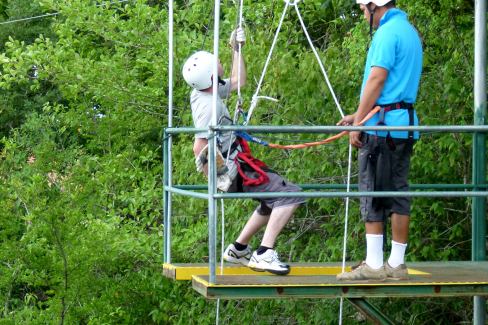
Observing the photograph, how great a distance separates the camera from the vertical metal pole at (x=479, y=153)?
9.05 meters

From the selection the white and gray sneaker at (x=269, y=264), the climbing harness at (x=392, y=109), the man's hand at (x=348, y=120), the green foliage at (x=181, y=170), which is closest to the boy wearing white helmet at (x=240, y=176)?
the white and gray sneaker at (x=269, y=264)

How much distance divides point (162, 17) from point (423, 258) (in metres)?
6.03

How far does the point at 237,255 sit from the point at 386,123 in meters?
1.41

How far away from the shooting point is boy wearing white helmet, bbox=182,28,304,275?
7527 millimetres

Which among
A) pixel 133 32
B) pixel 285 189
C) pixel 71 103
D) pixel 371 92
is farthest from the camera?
pixel 71 103

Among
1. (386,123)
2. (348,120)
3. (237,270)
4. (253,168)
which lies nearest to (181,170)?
(237,270)

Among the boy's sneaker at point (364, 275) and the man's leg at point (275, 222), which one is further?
the man's leg at point (275, 222)

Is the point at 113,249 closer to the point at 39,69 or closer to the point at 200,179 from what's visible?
the point at 200,179

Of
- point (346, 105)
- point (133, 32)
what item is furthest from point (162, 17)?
point (346, 105)

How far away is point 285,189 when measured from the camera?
7.57 m

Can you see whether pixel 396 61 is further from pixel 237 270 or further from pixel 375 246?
pixel 237 270

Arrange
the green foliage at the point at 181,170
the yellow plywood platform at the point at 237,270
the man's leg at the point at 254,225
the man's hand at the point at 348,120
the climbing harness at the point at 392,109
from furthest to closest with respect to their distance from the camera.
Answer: the green foliage at the point at 181,170 < the man's leg at the point at 254,225 < the yellow plywood platform at the point at 237,270 < the man's hand at the point at 348,120 < the climbing harness at the point at 392,109

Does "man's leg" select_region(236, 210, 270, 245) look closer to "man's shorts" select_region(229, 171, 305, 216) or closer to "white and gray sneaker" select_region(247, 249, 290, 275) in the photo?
"man's shorts" select_region(229, 171, 305, 216)

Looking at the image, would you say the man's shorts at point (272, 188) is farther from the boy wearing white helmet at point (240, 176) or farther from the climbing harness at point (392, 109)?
the climbing harness at point (392, 109)
